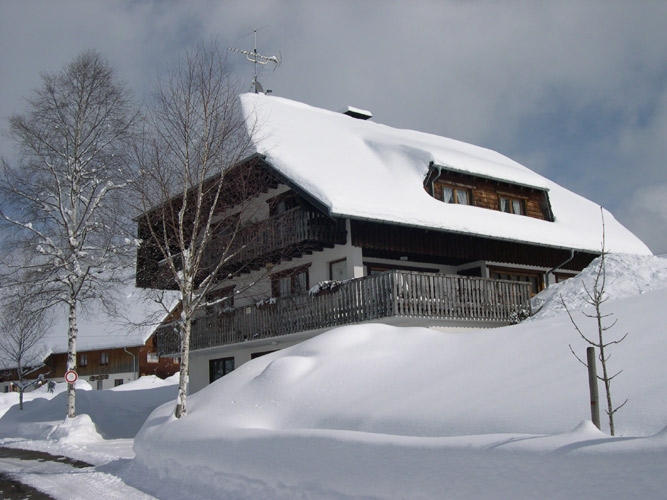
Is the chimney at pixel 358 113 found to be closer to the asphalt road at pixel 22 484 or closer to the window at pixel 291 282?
the window at pixel 291 282

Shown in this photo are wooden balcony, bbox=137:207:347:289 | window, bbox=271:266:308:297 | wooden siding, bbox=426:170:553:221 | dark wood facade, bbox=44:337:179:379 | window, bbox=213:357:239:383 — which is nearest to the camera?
wooden balcony, bbox=137:207:347:289

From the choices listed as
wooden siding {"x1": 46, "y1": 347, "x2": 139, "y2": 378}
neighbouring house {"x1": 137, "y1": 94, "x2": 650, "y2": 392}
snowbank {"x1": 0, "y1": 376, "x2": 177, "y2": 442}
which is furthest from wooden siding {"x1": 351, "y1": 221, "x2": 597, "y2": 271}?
wooden siding {"x1": 46, "y1": 347, "x2": 139, "y2": 378}

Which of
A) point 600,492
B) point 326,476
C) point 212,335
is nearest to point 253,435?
point 326,476

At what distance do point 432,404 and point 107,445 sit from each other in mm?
12823

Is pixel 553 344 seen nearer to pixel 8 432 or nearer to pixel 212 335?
pixel 212 335

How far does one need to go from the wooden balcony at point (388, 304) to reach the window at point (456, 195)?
12.4 ft

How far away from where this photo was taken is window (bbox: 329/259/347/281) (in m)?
20.0

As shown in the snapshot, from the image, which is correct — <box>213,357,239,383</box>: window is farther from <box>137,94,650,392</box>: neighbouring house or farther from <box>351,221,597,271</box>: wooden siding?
<box>351,221,597,271</box>: wooden siding

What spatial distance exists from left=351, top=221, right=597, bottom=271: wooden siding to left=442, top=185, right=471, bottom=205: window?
173cm

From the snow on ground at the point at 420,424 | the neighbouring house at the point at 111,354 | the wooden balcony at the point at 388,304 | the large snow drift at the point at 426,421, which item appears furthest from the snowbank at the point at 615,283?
the neighbouring house at the point at 111,354

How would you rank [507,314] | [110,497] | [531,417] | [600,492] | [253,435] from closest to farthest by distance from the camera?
[600,492], [531,417], [253,435], [110,497], [507,314]

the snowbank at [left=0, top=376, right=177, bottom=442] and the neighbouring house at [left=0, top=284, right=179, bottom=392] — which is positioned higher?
the neighbouring house at [left=0, top=284, right=179, bottom=392]

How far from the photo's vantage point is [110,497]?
9930mm

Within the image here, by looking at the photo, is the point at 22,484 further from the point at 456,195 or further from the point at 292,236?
the point at 456,195
